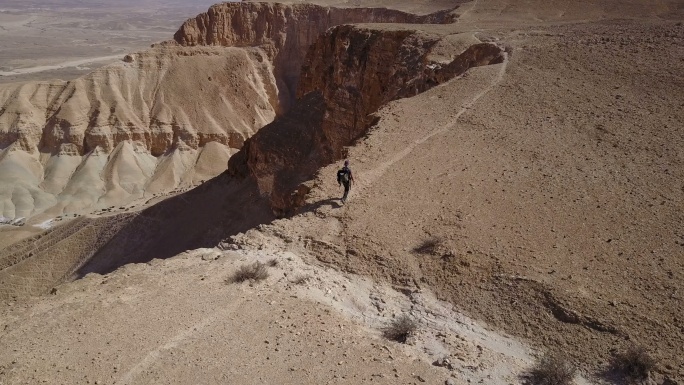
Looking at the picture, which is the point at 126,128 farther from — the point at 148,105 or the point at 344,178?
the point at 344,178

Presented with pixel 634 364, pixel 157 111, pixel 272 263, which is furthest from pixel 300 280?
pixel 157 111

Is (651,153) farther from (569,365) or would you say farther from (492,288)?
(569,365)

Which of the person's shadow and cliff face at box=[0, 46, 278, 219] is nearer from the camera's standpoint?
the person's shadow

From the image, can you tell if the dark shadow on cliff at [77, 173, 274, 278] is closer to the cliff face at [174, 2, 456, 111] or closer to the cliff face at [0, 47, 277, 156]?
the cliff face at [0, 47, 277, 156]

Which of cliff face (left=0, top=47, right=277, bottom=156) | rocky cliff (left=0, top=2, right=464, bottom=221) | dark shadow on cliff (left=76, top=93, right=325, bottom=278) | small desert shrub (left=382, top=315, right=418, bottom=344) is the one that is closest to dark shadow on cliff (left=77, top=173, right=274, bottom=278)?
dark shadow on cliff (left=76, top=93, right=325, bottom=278)

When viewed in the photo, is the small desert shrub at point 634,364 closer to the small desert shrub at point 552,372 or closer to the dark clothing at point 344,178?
the small desert shrub at point 552,372

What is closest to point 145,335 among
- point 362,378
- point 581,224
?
point 362,378
